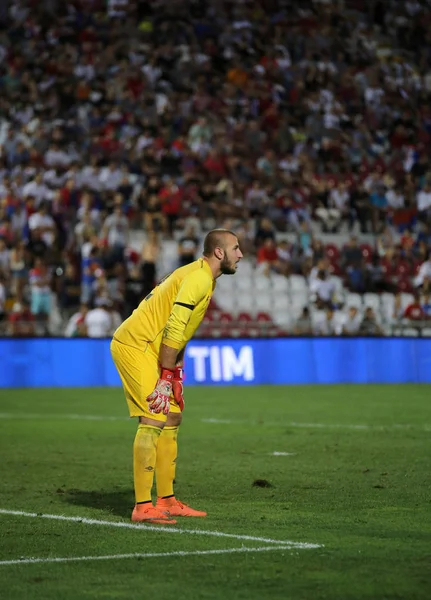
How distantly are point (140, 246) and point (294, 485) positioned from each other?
1684cm

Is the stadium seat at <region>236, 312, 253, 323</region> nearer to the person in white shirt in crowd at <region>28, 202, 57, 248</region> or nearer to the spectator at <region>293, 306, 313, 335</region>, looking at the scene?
the spectator at <region>293, 306, 313, 335</region>

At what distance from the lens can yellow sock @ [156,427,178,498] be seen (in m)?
8.77

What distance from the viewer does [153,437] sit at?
27.7 feet

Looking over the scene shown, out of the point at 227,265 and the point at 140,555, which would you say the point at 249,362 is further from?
the point at 140,555

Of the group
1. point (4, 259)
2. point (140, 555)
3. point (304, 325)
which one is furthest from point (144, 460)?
point (304, 325)

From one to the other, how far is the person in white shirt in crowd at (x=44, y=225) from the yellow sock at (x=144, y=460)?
1733 cm

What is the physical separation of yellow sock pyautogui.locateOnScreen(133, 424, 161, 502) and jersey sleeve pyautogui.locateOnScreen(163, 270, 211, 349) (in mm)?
664

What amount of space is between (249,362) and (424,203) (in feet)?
25.2

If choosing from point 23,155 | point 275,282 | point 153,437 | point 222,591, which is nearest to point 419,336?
point 275,282

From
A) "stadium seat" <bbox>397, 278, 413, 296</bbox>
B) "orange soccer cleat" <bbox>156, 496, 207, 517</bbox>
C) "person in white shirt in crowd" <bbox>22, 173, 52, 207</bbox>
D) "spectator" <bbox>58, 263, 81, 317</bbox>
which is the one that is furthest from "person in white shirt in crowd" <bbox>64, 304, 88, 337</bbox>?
"orange soccer cleat" <bbox>156, 496, 207, 517</bbox>

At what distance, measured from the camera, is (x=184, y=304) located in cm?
831

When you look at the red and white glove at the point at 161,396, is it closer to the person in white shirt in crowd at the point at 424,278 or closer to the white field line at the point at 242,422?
the white field line at the point at 242,422

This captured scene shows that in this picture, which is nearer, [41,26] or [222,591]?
[222,591]

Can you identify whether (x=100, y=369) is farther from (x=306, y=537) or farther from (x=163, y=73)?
(x=306, y=537)
